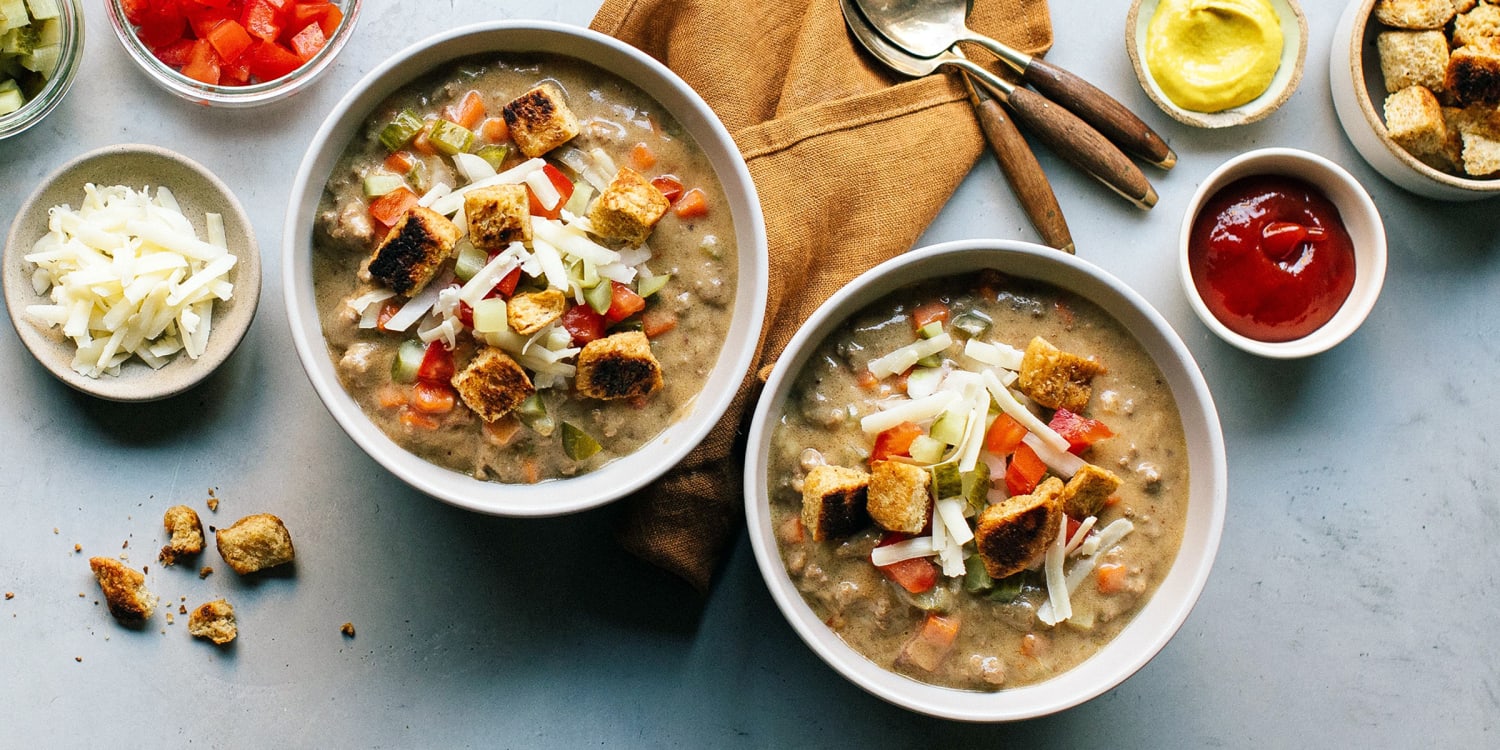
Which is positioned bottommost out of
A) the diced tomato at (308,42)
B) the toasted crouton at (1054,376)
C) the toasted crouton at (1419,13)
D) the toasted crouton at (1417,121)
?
the toasted crouton at (1054,376)

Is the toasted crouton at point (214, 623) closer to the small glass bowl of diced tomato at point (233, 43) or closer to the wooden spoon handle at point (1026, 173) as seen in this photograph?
the small glass bowl of diced tomato at point (233, 43)

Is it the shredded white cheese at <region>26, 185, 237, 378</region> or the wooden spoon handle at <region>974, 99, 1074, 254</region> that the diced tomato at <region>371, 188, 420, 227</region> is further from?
the wooden spoon handle at <region>974, 99, 1074, 254</region>

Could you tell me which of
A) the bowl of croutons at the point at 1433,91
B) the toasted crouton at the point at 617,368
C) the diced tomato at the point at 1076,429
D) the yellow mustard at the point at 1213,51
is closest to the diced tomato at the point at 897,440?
the diced tomato at the point at 1076,429

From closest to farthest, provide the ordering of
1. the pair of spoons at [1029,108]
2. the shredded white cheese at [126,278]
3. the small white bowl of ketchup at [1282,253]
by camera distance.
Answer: the shredded white cheese at [126,278], the small white bowl of ketchup at [1282,253], the pair of spoons at [1029,108]

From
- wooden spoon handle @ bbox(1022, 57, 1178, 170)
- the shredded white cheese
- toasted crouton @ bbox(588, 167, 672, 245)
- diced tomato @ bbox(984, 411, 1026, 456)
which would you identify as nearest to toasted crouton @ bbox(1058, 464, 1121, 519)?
diced tomato @ bbox(984, 411, 1026, 456)

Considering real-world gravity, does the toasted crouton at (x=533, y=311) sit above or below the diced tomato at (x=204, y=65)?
below

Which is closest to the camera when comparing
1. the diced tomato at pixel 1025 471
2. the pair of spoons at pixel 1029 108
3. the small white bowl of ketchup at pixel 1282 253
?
the diced tomato at pixel 1025 471

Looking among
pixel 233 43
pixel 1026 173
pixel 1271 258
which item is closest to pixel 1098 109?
pixel 1026 173
